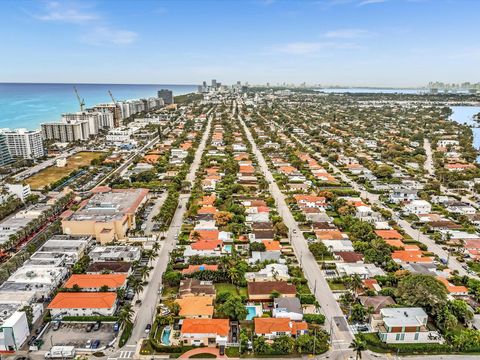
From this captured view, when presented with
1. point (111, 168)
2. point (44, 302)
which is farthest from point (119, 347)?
point (111, 168)

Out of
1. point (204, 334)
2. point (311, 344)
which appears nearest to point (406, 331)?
point (311, 344)

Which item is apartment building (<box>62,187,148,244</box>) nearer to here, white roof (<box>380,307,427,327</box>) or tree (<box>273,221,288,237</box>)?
tree (<box>273,221,288,237</box>)

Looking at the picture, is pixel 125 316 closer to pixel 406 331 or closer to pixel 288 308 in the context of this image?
pixel 288 308

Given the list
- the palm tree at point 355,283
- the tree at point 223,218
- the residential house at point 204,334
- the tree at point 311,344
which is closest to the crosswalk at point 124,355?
the residential house at point 204,334

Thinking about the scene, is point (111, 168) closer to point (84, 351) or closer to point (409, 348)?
point (84, 351)

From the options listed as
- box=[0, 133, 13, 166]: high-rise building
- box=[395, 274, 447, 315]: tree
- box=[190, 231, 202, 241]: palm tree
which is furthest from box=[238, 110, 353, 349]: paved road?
box=[0, 133, 13, 166]: high-rise building

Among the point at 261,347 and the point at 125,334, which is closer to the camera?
the point at 261,347

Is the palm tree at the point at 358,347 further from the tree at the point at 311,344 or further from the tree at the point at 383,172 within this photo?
the tree at the point at 383,172
